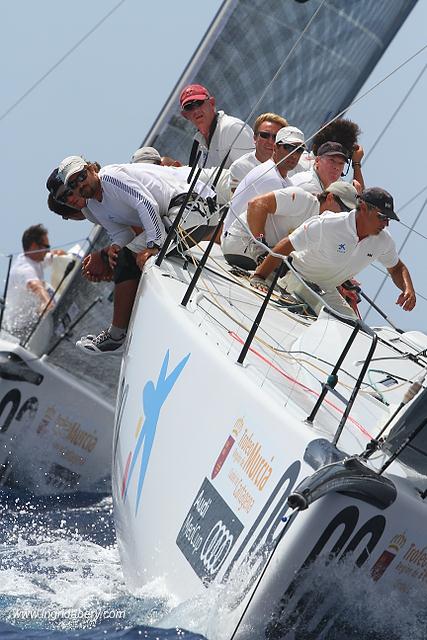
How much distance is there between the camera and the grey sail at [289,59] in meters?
6.19

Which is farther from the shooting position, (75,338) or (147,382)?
(75,338)

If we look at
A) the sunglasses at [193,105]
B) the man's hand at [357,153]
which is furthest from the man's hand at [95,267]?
the man's hand at [357,153]

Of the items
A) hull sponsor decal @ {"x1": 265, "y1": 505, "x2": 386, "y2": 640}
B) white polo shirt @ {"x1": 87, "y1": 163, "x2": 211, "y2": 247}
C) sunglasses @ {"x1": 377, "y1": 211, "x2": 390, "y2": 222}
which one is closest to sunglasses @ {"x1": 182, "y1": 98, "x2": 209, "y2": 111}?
white polo shirt @ {"x1": 87, "y1": 163, "x2": 211, "y2": 247}

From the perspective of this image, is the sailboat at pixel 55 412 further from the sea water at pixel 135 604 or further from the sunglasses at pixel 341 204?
the sunglasses at pixel 341 204

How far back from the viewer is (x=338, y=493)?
237 cm

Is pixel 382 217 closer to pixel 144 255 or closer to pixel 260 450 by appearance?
pixel 144 255

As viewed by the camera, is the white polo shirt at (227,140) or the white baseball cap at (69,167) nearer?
the white baseball cap at (69,167)

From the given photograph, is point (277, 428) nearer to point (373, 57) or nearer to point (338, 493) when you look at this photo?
point (338, 493)

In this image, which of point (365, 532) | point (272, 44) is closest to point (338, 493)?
point (365, 532)

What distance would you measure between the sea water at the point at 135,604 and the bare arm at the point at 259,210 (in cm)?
125

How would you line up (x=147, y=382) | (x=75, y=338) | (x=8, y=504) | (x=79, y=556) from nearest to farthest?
1. (x=147, y=382)
2. (x=79, y=556)
3. (x=8, y=504)
4. (x=75, y=338)

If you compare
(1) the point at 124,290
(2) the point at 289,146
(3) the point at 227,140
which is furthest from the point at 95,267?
(3) the point at 227,140

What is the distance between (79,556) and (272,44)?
322 cm

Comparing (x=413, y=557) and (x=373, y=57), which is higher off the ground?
(x=373, y=57)
